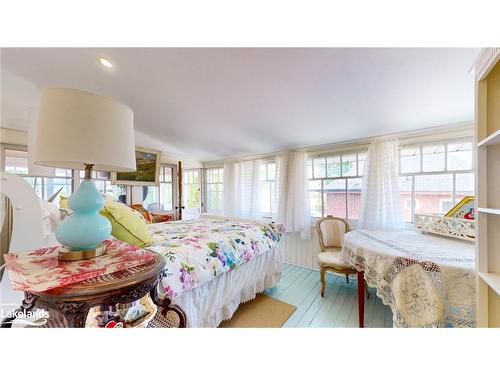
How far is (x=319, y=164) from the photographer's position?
309 centimetres

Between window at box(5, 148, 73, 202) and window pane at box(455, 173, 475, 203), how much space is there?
473 cm

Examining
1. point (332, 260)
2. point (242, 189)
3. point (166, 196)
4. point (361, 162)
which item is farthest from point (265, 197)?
point (166, 196)

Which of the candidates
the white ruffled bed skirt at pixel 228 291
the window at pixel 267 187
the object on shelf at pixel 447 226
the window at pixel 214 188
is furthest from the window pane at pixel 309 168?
the window at pixel 214 188

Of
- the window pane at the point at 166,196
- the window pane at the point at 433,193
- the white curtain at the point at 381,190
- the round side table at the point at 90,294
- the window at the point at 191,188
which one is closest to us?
the round side table at the point at 90,294

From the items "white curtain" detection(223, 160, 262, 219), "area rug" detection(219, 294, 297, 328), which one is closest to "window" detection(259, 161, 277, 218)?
"white curtain" detection(223, 160, 262, 219)

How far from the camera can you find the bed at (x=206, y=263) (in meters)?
0.97

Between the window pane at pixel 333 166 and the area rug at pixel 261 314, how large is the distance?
6.37ft

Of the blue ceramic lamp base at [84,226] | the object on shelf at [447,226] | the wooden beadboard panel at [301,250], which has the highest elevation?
the blue ceramic lamp base at [84,226]

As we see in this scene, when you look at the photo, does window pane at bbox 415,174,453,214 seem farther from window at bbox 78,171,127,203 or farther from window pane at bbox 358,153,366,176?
window at bbox 78,171,127,203

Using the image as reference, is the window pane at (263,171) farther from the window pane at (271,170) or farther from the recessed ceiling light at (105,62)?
the recessed ceiling light at (105,62)

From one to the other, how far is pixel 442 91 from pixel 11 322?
2900mm

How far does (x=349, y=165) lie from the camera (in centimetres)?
281
